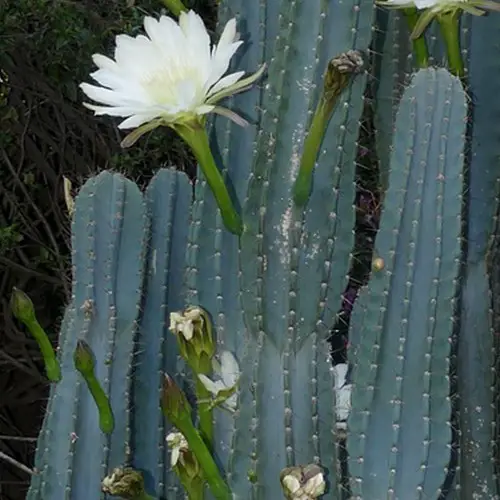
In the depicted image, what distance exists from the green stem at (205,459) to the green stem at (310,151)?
22 centimetres

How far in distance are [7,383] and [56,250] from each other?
47 centimetres

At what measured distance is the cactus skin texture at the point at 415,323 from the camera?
0.84m

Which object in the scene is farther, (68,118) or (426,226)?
(68,118)

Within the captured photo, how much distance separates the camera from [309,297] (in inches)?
34.4

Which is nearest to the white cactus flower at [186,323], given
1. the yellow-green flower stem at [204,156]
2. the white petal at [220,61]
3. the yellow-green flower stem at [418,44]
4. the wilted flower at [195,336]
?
the wilted flower at [195,336]

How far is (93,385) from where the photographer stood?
0.94 meters

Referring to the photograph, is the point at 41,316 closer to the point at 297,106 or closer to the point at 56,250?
the point at 56,250

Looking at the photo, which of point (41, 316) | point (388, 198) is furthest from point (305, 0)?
point (41, 316)

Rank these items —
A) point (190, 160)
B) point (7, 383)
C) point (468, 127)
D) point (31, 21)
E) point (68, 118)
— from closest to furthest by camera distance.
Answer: point (468, 127)
point (190, 160)
point (31, 21)
point (68, 118)
point (7, 383)

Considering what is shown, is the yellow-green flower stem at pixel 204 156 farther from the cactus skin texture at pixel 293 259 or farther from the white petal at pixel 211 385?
the white petal at pixel 211 385

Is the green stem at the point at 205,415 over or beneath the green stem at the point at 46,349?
beneath

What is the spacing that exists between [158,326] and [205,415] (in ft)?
0.53

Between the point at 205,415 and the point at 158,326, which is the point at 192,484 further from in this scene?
the point at 158,326

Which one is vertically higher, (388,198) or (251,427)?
(388,198)
